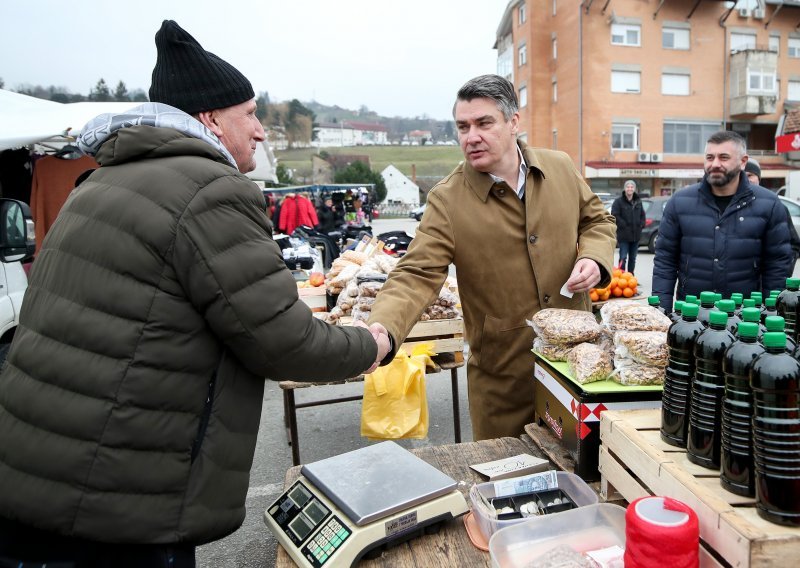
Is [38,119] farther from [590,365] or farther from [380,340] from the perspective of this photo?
[590,365]

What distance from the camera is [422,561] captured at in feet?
4.88

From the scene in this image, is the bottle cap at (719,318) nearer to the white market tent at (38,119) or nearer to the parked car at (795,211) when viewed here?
the white market tent at (38,119)

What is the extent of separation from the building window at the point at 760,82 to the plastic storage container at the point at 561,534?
121ft

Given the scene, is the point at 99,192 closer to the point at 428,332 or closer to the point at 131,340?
the point at 131,340

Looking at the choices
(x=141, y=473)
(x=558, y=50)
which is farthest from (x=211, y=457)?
(x=558, y=50)

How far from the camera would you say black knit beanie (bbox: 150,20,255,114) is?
1.61m

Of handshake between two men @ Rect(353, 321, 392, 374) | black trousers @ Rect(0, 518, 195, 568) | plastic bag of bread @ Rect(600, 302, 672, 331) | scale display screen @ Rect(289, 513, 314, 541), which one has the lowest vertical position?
scale display screen @ Rect(289, 513, 314, 541)

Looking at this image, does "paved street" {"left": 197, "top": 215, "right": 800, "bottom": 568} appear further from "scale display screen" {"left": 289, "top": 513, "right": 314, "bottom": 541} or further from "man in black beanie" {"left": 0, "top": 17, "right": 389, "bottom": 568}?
"man in black beanie" {"left": 0, "top": 17, "right": 389, "bottom": 568}

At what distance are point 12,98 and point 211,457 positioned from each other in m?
6.41

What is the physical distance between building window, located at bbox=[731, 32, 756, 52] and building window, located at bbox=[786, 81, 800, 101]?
140 inches

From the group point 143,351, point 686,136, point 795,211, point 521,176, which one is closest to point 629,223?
point 795,211

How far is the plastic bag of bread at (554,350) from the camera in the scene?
6.63 feet

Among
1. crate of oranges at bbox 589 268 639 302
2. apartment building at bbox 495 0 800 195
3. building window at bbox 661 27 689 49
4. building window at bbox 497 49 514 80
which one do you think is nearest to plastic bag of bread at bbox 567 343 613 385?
crate of oranges at bbox 589 268 639 302

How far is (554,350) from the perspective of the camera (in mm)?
2047
